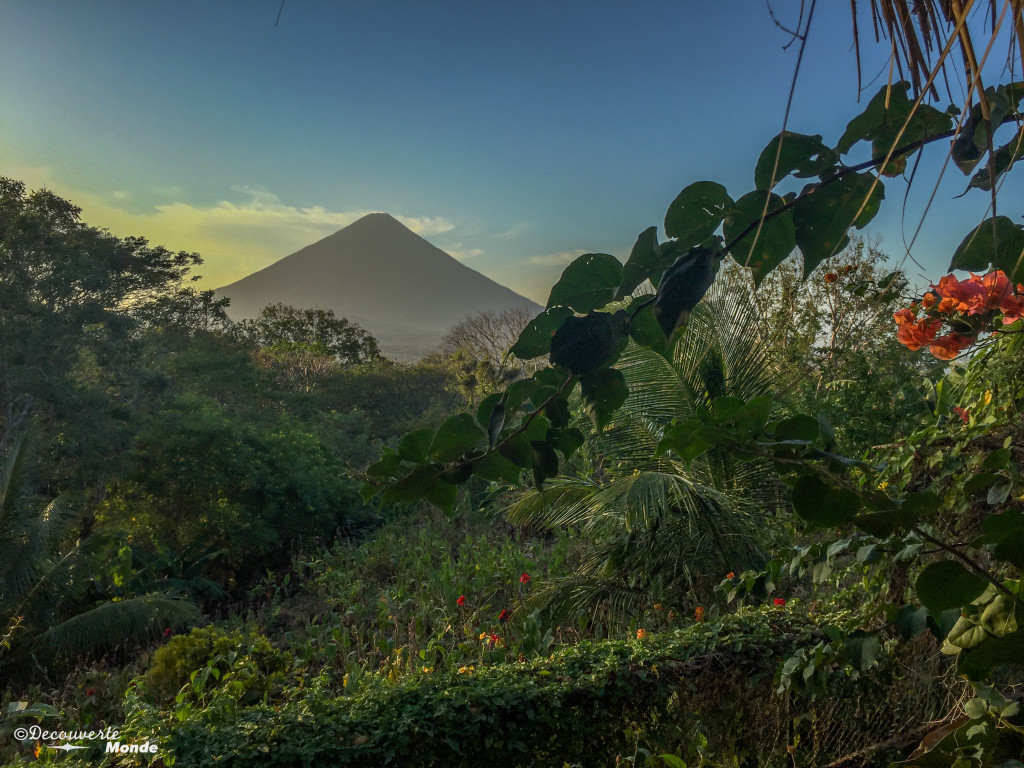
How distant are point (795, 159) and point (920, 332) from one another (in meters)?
1.18

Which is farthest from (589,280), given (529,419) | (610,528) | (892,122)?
(610,528)

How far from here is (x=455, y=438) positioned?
2.51 feet

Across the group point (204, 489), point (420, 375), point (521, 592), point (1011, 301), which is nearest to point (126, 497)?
point (204, 489)

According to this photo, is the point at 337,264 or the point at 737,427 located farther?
the point at 337,264

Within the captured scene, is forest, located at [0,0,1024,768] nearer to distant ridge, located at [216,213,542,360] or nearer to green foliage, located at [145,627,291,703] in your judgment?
green foliage, located at [145,627,291,703]

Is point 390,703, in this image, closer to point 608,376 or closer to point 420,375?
point 608,376

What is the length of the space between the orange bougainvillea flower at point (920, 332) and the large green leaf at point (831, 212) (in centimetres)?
108

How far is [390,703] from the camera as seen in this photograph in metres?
2.56

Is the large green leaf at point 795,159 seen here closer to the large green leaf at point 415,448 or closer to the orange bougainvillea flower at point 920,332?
the large green leaf at point 415,448

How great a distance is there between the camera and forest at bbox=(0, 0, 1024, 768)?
30.9 inches

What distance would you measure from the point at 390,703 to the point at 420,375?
17976 mm

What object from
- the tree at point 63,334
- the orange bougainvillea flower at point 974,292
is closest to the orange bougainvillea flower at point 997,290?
the orange bougainvillea flower at point 974,292

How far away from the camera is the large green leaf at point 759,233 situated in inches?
31.1

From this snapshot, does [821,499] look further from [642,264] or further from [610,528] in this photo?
[610,528]
